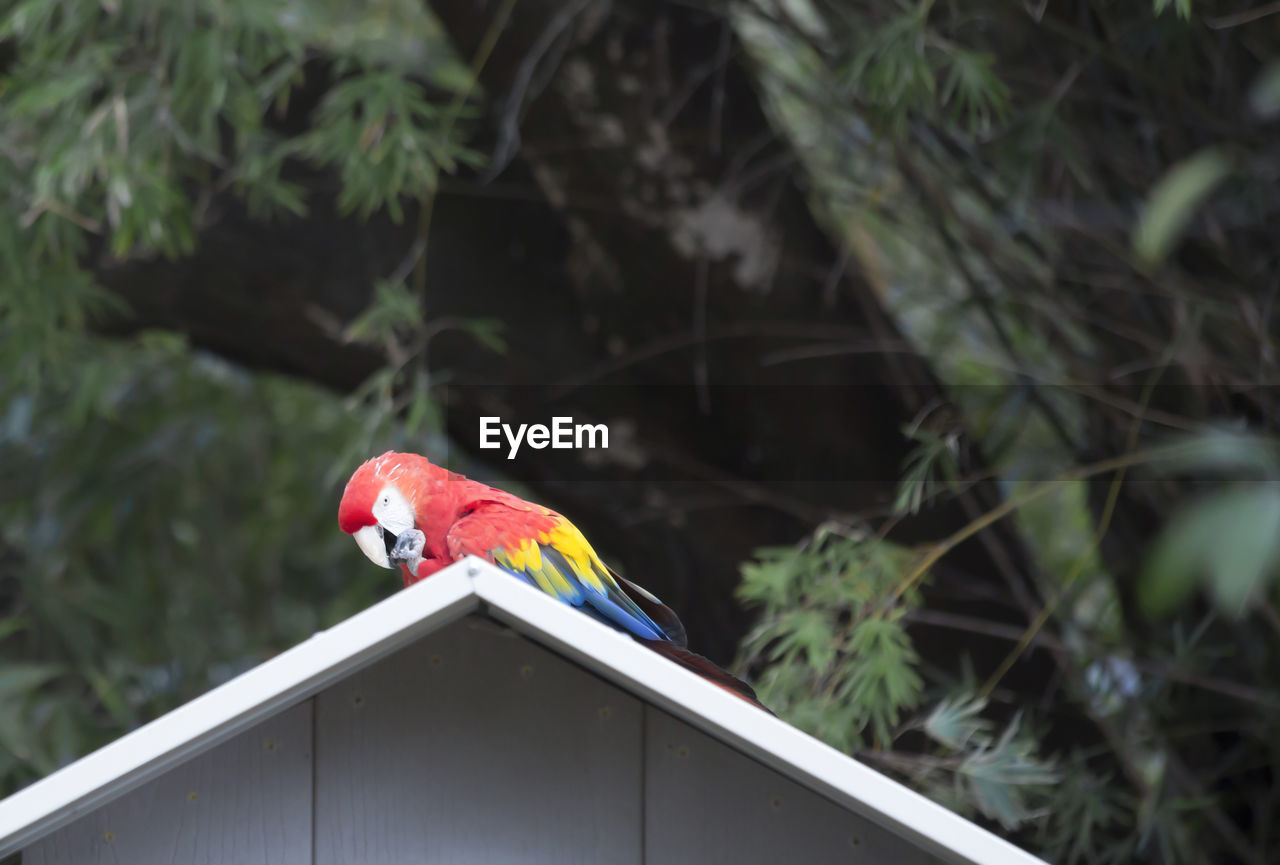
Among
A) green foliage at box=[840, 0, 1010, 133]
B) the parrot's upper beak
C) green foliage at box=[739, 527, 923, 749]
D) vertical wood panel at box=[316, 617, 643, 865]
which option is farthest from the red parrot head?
green foliage at box=[840, 0, 1010, 133]

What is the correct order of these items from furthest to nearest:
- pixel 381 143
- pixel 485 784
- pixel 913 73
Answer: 1. pixel 381 143
2. pixel 913 73
3. pixel 485 784

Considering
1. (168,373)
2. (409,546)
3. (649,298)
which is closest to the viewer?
(409,546)

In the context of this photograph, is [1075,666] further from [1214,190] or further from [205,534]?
[205,534]

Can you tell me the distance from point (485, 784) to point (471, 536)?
0.20 metres

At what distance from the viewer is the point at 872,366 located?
1.59 metres

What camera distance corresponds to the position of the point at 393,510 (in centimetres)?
75

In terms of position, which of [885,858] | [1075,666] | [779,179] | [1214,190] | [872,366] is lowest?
[1075,666]

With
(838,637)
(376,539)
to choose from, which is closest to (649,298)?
(838,637)

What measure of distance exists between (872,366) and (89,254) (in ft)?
3.62

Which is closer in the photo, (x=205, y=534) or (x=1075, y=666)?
(x=1075, y=666)

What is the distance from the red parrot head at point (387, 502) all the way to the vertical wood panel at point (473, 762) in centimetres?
18

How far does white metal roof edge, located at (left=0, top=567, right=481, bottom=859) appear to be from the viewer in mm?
462

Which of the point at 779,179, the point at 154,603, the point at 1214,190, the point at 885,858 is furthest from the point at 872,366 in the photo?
the point at 154,603

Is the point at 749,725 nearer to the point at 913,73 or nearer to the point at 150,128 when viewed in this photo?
the point at 913,73
